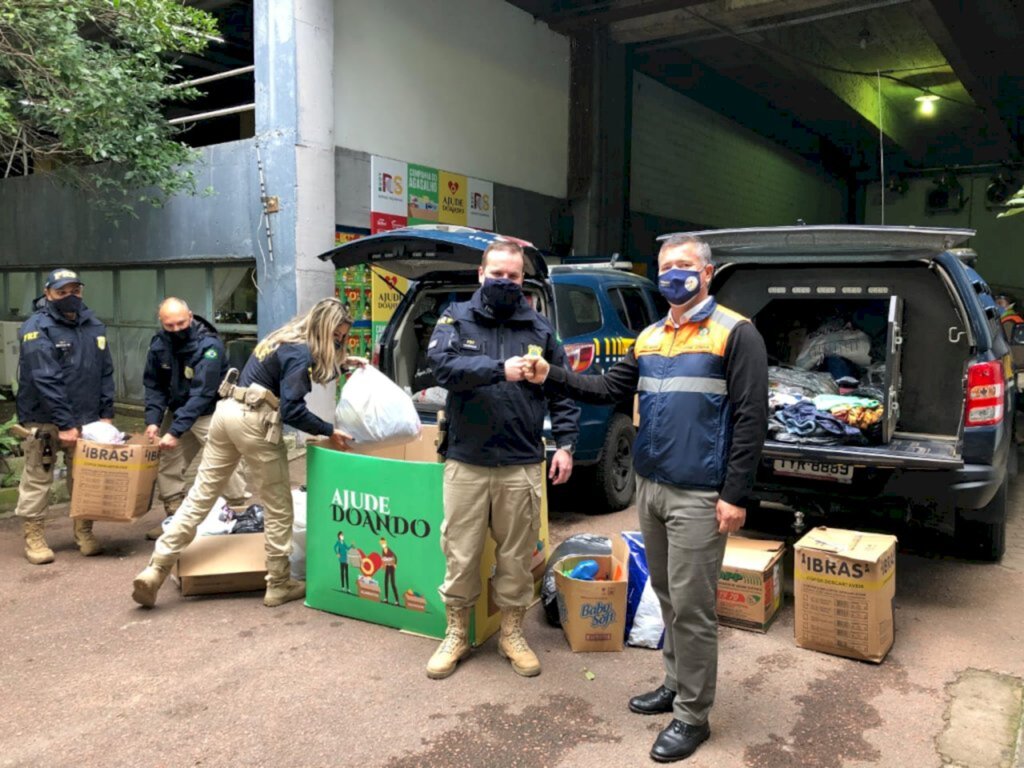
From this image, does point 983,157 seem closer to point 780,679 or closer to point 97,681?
point 780,679

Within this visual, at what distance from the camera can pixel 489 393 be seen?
3432 millimetres

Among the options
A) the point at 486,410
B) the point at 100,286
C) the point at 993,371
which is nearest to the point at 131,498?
the point at 486,410

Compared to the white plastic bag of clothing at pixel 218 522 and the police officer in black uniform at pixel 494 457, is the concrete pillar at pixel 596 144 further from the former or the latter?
the police officer in black uniform at pixel 494 457

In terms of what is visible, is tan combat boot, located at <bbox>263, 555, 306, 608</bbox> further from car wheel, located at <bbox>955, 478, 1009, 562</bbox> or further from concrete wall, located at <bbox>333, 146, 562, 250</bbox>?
concrete wall, located at <bbox>333, 146, 562, 250</bbox>

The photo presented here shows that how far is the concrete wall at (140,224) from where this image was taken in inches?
334

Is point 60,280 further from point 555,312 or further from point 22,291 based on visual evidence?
point 22,291

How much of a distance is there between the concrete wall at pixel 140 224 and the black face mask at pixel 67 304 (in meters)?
3.36

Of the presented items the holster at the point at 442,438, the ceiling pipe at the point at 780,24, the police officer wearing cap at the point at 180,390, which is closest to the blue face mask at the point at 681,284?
the holster at the point at 442,438

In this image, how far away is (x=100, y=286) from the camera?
34.9ft

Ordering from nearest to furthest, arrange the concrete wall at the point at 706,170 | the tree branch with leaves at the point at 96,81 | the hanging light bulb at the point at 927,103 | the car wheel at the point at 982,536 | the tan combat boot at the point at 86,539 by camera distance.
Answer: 1. the car wheel at the point at 982,536
2. the tan combat boot at the point at 86,539
3. the tree branch with leaves at the point at 96,81
4. the concrete wall at the point at 706,170
5. the hanging light bulb at the point at 927,103

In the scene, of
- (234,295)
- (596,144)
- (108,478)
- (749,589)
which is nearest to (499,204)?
(596,144)

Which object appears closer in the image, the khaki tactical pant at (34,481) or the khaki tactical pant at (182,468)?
the khaki tactical pant at (34,481)

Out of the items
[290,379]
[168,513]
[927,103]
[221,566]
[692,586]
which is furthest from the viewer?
[927,103]

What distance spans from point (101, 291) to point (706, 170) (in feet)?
38.5
